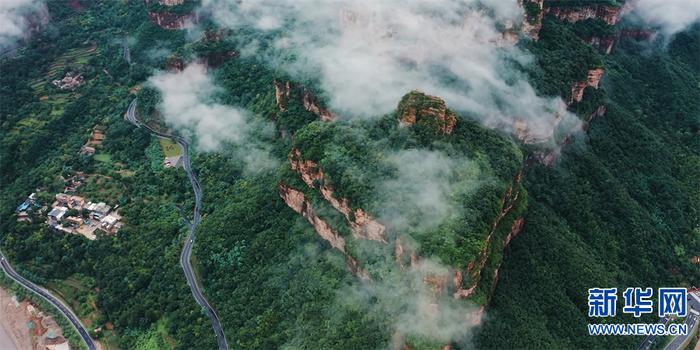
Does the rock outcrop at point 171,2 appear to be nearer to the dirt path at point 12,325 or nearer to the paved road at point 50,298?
the paved road at point 50,298

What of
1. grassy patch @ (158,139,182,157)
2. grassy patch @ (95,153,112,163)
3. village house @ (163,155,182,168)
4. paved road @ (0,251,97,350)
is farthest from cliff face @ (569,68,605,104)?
grassy patch @ (95,153,112,163)

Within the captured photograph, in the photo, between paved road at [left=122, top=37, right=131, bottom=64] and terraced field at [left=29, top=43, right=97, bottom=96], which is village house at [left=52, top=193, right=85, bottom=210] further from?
paved road at [left=122, top=37, right=131, bottom=64]

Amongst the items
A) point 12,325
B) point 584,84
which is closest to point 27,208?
point 12,325

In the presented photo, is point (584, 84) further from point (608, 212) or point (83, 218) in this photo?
point (83, 218)

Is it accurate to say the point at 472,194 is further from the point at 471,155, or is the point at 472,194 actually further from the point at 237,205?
the point at 237,205

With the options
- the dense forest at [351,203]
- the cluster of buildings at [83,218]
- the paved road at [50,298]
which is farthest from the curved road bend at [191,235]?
the paved road at [50,298]

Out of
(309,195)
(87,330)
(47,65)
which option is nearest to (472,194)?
(309,195)
